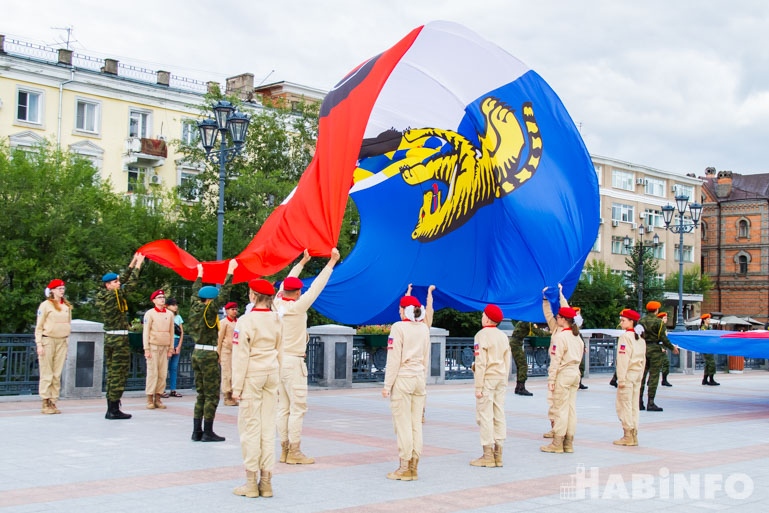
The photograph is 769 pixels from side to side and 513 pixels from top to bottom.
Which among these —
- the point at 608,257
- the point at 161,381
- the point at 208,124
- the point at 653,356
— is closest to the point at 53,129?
the point at 208,124

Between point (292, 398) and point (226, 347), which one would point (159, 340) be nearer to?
point (226, 347)

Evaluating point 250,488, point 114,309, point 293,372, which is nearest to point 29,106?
point 114,309

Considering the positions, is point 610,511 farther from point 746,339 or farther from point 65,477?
point 746,339

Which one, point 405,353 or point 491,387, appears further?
point 491,387

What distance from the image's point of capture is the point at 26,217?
25.5m

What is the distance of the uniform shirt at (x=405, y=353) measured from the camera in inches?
354

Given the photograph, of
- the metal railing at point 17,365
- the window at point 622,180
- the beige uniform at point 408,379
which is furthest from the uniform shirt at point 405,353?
the window at point 622,180

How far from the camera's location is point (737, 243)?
77438 millimetres

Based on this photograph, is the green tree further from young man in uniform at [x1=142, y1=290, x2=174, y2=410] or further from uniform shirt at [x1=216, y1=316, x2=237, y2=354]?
uniform shirt at [x1=216, y1=316, x2=237, y2=354]

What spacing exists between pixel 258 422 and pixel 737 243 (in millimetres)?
77527

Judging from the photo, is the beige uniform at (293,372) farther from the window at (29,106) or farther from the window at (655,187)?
the window at (655,187)

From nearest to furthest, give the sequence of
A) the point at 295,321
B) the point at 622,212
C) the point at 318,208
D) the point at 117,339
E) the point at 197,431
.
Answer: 1. the point at 295,321
2. the point at 318,208
3. the point at 197,431
4. the point at 117,339
5. the point at 622,212

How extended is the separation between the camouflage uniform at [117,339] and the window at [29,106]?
2986 cm

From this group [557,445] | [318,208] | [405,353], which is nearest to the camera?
[405,353]
